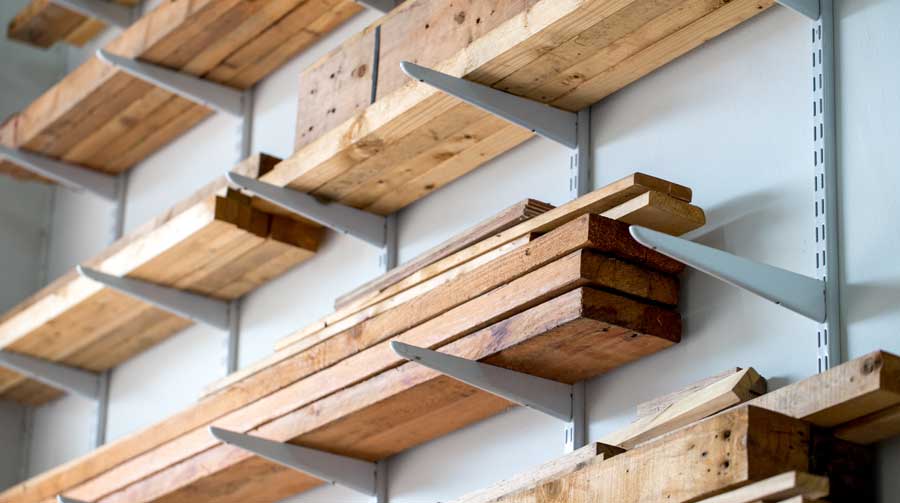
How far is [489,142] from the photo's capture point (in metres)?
3.40

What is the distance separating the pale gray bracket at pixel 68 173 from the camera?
200 inches

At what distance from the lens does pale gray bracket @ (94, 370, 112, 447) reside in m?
4.90

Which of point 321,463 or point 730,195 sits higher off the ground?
point 730,195

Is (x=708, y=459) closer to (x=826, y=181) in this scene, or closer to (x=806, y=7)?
(x=826, y=181)

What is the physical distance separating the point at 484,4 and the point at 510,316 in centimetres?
72

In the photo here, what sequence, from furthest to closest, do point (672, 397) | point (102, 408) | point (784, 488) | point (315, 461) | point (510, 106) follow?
point (102, 408)
point (315, 461)
point (510, 106)
point (672, 397)
point (784, 488)

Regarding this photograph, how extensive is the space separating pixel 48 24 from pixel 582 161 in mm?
2884

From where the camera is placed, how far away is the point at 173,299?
4.34m

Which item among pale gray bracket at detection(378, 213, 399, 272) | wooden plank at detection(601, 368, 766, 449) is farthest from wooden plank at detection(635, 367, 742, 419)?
pale gray bracket at detection(378, 213, 399, 272)

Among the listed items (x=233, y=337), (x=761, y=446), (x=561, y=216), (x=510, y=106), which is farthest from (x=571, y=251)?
(x=233, y=337)

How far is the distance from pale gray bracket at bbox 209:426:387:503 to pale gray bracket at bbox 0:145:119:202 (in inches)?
77.3

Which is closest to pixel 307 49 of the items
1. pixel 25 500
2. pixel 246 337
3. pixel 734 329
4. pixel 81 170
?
pixel 246 337

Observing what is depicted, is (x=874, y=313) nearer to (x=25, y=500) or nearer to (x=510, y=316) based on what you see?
(x=510, y=316)

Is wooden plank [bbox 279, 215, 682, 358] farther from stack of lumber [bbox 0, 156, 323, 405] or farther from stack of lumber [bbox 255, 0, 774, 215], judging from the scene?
stack of lumber [bbox 0, 156, 323, 405]
